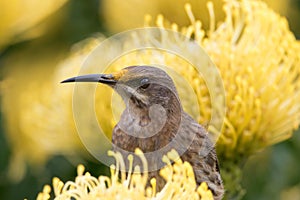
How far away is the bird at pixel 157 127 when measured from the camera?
12.5 feet

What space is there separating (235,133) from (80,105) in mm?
827

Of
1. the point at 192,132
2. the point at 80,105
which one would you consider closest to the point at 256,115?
the point at 192,132

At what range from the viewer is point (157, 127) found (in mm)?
3930

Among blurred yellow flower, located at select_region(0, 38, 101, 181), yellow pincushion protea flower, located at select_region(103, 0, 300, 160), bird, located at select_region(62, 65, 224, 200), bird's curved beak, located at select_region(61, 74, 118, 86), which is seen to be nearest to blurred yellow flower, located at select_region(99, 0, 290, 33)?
blurred yellow flower, located at select_region(0, 38, 101, 181)

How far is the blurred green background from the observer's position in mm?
5367

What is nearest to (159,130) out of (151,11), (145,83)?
(145,83)

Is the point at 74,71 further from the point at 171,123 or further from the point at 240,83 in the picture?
the point at 171,123

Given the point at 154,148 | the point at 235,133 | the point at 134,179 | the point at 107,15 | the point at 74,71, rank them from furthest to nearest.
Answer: the point at 107,15, the point at 74,71, the point at 235,133, the point at 154,148, the point at 134,179

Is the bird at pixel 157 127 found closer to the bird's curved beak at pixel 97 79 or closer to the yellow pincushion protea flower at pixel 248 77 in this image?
the bird's curved beak at pixel 97 79

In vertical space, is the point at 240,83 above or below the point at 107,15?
below

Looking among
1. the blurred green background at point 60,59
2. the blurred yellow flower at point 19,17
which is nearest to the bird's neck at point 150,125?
the blurred green background at point 60,59

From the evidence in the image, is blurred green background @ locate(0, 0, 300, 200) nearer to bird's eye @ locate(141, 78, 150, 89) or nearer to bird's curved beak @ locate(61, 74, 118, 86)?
bird's eye @ locate(141, 78, 150, 89)

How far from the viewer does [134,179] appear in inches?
142

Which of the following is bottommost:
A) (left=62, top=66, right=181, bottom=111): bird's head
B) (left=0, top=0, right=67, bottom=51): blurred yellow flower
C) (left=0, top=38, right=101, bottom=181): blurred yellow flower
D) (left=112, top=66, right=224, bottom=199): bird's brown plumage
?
(left=112, top=66, right=224, bottom=199): bird's brown plumage
